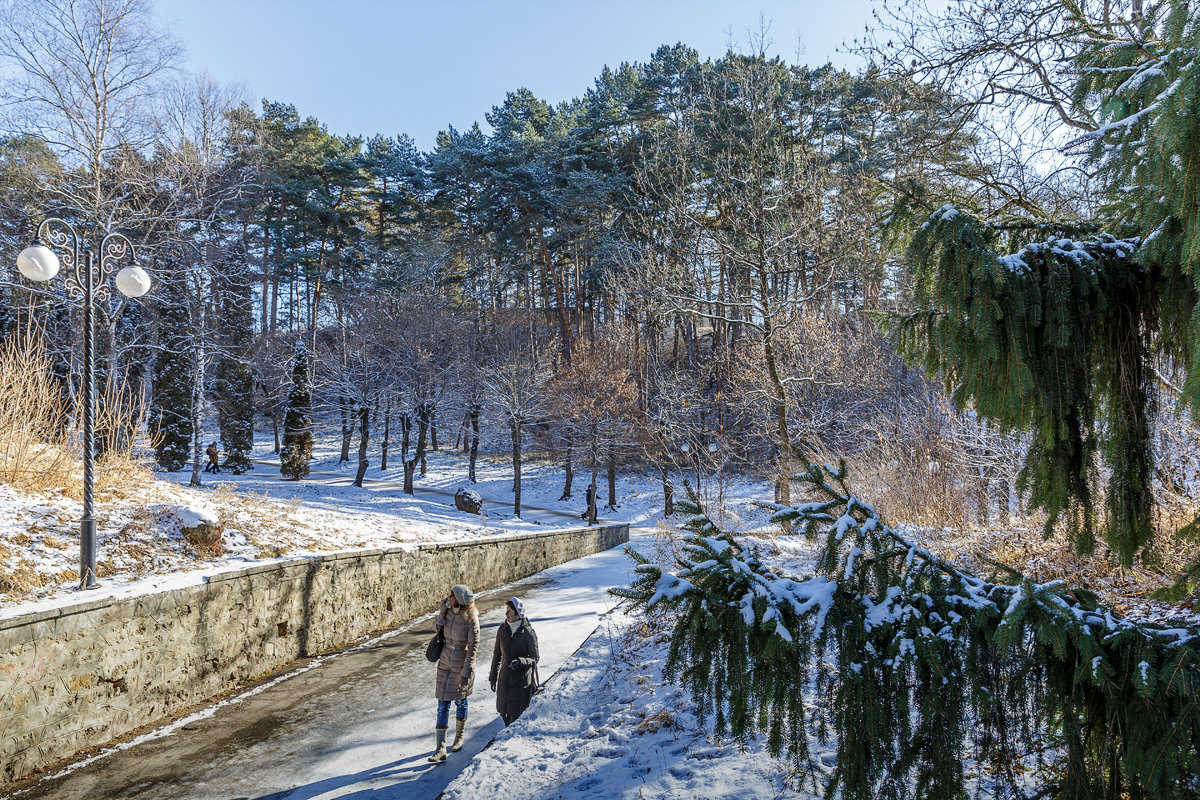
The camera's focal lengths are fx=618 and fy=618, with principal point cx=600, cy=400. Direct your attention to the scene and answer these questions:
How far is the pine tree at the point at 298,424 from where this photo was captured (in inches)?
1030

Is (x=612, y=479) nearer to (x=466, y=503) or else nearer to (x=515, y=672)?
(x=466, y=503)

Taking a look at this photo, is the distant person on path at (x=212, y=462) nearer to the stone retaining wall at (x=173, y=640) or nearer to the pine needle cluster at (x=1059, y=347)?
the stone retaining wall at (x=173, y=640)

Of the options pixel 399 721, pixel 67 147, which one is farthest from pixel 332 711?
pixel 67 147

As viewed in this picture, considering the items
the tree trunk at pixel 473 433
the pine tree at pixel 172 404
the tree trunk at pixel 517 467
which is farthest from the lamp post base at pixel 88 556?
the tree trunk at pixel 473 433

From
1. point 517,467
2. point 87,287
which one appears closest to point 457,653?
point 87,287

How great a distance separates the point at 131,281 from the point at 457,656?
18.3ft

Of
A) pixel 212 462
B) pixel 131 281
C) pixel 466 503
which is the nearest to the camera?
pixel 131 281

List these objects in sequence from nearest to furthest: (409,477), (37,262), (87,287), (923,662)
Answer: (923,662) → (37,262) → (87,287) → (409,477)

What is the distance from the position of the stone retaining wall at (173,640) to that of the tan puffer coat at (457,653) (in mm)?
3105

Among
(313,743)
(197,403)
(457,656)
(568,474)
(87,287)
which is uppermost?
(87,287)

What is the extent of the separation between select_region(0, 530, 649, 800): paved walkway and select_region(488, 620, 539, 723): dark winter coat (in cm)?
42

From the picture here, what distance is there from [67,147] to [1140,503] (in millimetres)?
17737

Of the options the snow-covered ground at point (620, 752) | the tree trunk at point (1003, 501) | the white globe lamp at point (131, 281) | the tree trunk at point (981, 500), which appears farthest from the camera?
the tree trunk at point (981, 500)

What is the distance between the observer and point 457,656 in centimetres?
611
